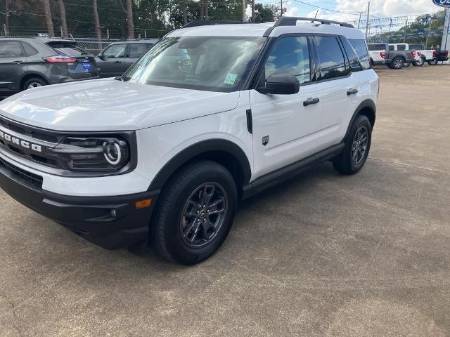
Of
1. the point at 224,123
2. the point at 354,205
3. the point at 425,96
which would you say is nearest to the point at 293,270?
the point at 224,123

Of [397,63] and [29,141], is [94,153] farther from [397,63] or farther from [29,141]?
[397,63]

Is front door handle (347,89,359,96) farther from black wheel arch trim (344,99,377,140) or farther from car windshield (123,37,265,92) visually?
car windshield (123,37,265,92)

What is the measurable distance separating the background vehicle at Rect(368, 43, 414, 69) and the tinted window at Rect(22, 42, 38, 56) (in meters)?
24.2

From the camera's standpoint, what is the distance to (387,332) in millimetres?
2535

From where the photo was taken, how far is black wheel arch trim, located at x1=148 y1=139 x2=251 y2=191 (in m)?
2.72

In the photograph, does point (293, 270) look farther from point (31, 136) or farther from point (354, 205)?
point (31, 136)

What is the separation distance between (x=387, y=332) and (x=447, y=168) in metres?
4.11

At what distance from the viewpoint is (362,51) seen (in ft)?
17.7

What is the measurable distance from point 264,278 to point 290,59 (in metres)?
2.06

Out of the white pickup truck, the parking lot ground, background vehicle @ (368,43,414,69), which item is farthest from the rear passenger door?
the white pickup truck

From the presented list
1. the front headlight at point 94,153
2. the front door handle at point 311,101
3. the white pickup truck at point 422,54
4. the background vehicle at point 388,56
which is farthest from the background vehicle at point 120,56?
the white pickup truck at point 422,54

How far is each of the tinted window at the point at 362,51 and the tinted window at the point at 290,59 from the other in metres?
1.32

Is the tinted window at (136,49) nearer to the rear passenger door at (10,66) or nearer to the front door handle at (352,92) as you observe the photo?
the rear passenger door at (10,66)

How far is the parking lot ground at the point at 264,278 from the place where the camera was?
258 centimetres
